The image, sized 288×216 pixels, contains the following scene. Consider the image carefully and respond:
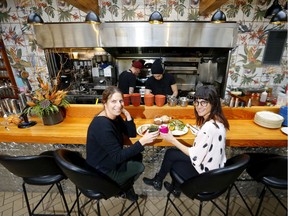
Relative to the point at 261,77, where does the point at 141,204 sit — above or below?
below

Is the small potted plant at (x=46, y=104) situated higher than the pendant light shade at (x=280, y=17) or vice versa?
the pendant light shade at (x=280, y=17)

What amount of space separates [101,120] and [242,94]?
12.5 feet

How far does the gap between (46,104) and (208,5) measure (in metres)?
3.14

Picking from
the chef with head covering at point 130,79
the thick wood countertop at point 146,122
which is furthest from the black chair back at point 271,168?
the chef with head covering at point 130,79

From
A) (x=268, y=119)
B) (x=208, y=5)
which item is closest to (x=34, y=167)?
(x=268, y=119)

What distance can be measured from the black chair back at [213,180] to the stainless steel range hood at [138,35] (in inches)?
125

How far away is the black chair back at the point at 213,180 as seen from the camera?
101 centimetres

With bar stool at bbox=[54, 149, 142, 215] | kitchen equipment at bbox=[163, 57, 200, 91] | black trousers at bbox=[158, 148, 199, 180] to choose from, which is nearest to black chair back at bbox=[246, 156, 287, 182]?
black trousers at bbox=[158, 148, 199, 180]

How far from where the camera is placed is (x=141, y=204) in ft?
6.55

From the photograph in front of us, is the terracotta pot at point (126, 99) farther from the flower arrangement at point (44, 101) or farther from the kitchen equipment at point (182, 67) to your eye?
the kitchen equipment at point (182, 67)

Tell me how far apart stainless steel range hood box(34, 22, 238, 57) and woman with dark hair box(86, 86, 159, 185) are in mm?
2683

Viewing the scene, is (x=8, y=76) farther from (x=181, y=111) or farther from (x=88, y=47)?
(x=181, y=111)

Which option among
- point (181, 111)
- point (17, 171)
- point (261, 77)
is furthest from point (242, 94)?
point (17, 171)

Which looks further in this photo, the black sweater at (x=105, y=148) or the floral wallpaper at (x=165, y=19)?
the floral wallpaper at (x=165, y=19)
